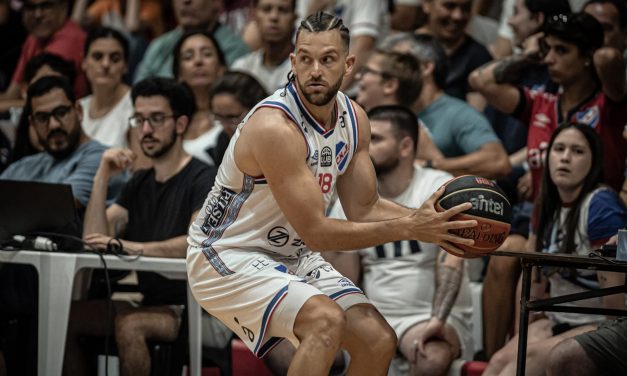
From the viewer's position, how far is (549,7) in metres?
6.88

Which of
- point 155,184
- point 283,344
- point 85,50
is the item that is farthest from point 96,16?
point 283,344

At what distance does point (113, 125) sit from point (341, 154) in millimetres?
3578

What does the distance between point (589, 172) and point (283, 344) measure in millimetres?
1792

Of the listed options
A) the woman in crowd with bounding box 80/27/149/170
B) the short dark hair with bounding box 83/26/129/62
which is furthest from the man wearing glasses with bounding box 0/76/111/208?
the short dark hair with bounding box 83/26/129/62

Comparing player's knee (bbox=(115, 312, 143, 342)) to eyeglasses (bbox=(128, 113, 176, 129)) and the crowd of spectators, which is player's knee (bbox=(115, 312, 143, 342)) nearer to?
the crowd of spectators

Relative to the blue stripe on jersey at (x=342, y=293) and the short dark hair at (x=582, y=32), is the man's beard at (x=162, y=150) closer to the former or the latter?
the blue stripe on jersey at (x=342, y=293)

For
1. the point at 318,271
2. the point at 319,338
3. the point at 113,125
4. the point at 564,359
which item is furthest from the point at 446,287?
the point at 113,125

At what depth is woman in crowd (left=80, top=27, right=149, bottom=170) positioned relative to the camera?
25.5 feet

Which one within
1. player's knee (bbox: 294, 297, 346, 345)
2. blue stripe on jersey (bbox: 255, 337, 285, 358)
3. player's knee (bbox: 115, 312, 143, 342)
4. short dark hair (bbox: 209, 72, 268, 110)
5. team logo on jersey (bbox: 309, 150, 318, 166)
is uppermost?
short dark hair (bbox: 209, 72, 268, 110)

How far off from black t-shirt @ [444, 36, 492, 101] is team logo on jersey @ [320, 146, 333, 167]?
3.17 metres

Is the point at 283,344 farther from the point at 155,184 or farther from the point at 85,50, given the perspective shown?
the point at 85,50

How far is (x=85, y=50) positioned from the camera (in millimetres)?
8281

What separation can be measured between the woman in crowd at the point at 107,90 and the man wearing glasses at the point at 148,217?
1.25m

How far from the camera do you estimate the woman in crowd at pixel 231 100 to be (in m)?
6.93
